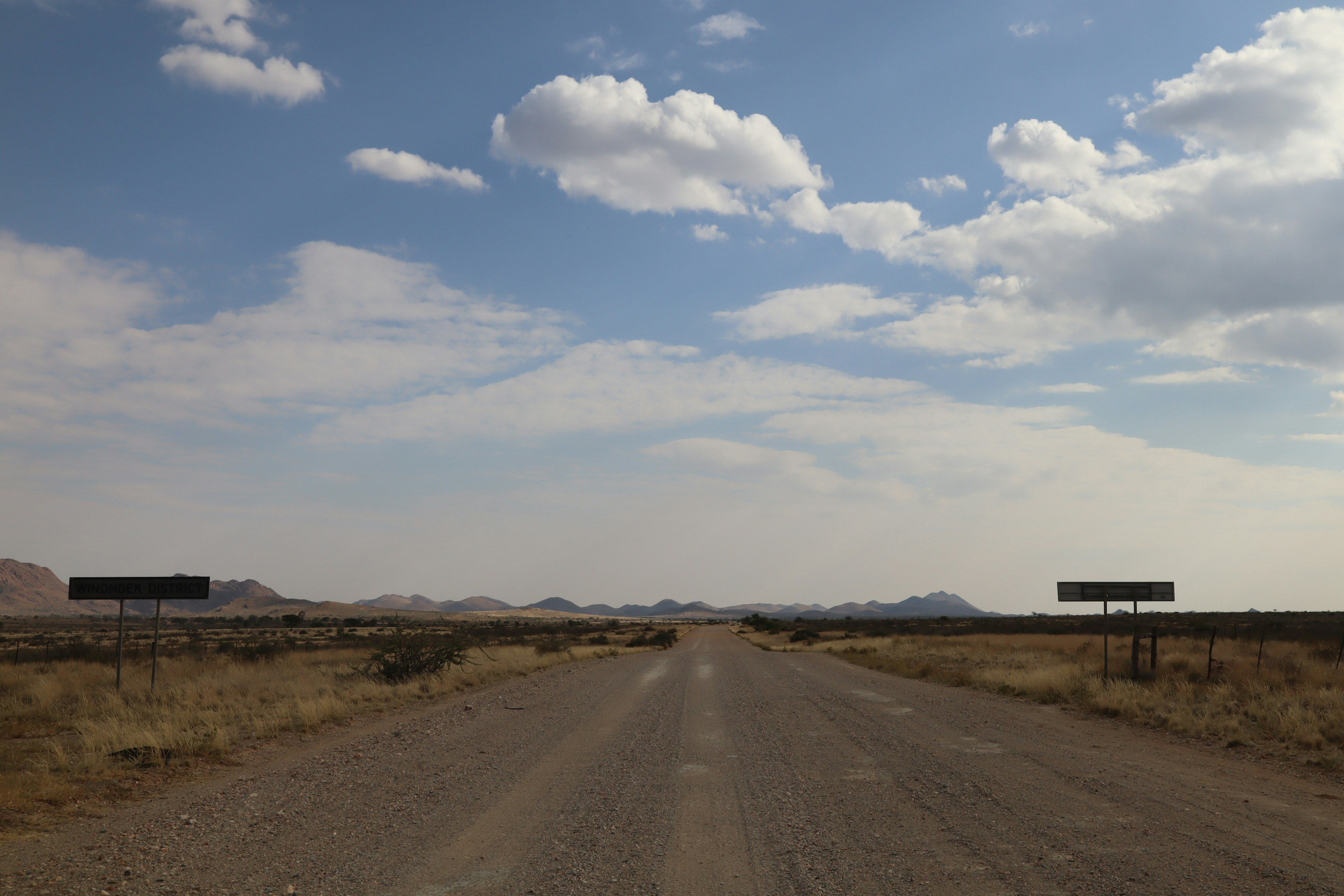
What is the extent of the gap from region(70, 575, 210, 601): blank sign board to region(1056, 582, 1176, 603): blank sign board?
24.1 m

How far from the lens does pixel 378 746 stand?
1312 cm

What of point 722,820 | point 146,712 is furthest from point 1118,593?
point 146,712

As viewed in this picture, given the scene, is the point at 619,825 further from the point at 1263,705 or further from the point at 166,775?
the point at 1263,705

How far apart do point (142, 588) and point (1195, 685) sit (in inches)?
1048

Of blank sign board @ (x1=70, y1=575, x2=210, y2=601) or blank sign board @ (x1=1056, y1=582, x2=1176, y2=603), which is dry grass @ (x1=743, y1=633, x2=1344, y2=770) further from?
blank sign board @ (x1=70, y1=575, x2=210, y2=601)

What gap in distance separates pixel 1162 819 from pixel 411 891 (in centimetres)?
749

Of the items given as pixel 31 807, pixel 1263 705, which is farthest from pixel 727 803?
pixel 1263 705

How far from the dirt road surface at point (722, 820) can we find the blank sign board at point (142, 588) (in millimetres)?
9538

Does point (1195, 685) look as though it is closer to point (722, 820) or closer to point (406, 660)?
point (722, 820)

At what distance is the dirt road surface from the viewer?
643 centimetres

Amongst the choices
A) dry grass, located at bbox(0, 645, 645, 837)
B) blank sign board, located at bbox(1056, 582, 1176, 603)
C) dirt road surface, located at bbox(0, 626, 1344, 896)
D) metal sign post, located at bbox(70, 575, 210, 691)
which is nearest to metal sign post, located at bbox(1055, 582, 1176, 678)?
blank sign board, located at bbox(1056, 582, 1176, 603)

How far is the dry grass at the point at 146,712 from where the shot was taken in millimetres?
9938

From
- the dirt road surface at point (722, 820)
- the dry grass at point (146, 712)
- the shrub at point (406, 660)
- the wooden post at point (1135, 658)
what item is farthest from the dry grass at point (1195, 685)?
the shrub at point (406, 660)

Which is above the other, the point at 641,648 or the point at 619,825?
the point at 619,825
